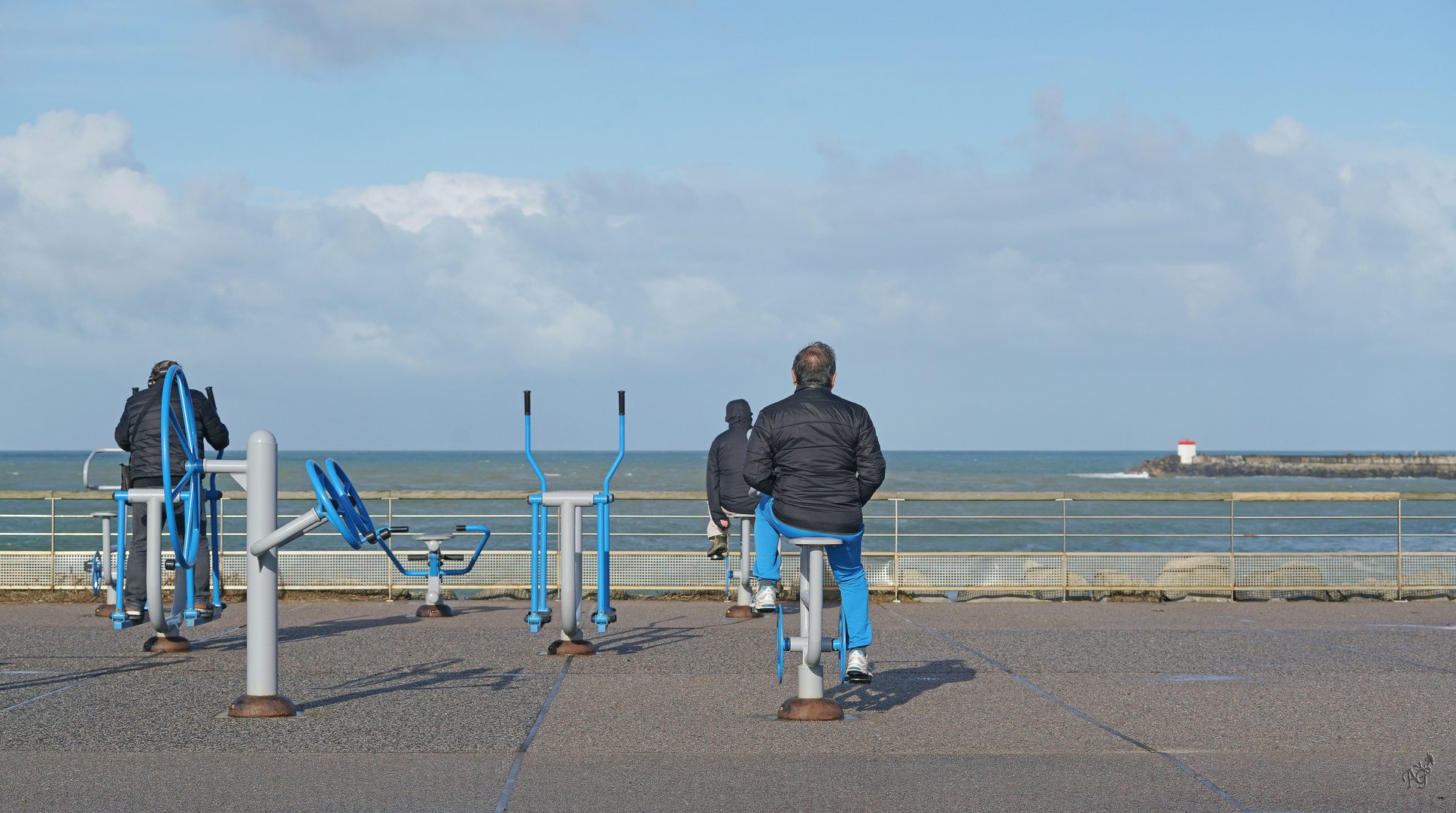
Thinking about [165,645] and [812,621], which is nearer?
[812,621]

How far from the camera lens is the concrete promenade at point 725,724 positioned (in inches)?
174

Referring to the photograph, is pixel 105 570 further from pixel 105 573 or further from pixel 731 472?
pixel 731 472

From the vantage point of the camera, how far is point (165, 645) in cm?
796

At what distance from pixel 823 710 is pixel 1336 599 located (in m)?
7.78

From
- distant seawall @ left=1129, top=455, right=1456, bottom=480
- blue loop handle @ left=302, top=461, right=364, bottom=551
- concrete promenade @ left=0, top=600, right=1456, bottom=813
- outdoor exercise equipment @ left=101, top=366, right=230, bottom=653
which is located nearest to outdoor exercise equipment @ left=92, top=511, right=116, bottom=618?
concrete promenade @ left=0, top=600, right=1456, bottom=813

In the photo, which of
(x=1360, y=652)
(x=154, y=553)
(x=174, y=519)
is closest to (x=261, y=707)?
(x=174, y=519)

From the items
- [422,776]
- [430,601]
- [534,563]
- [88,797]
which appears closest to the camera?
[88,797]

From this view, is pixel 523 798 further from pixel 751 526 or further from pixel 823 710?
pixel 751 526

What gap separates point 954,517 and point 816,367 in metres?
5.60

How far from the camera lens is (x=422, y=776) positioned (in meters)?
4.64

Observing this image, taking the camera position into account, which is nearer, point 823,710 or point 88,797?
point 88,797

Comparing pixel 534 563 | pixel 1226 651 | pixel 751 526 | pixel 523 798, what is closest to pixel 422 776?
pixel 523 798

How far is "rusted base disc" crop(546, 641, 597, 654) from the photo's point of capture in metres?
7.84

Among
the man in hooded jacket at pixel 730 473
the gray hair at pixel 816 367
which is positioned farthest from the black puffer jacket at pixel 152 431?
the gray hair at pixel 816 367
